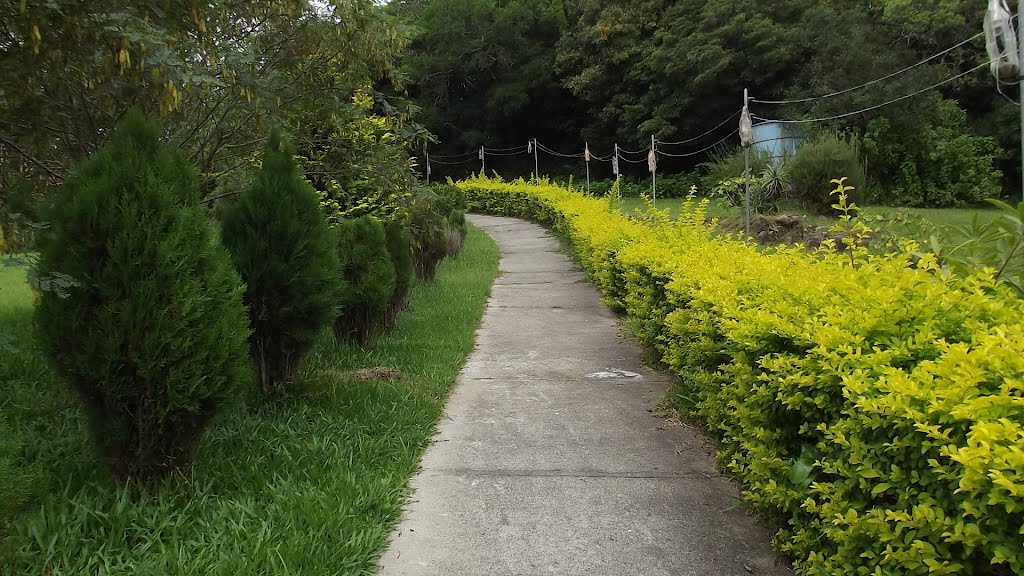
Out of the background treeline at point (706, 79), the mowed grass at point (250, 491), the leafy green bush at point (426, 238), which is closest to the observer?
the mowed grass at point (250, 491)

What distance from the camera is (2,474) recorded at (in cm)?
235

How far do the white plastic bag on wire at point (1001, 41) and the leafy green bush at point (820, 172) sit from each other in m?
8.69

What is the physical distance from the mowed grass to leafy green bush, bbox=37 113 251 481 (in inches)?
10.2

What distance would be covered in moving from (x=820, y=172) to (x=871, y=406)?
45.0 feet

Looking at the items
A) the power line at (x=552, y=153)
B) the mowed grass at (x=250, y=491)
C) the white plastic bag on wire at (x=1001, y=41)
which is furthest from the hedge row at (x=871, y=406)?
the power line at (x=552, y=153)

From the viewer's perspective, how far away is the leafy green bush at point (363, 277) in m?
A: 5.66

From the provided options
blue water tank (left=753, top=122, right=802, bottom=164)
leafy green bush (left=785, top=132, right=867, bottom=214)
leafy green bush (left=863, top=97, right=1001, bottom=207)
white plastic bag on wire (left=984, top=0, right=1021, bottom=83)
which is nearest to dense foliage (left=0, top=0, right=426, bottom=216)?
white plastic bag on wire (left=984, top=0, right=1021, bottom=83)

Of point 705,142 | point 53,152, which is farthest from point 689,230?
point 705,142

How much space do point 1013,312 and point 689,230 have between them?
13.1 ft

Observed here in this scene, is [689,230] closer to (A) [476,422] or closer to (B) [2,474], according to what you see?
(A) [476,422]

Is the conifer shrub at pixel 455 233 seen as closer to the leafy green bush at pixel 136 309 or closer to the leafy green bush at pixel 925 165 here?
the leafy green bush at pixel 136 309

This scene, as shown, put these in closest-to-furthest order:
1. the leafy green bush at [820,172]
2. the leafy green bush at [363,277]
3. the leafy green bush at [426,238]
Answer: the leafy green bush at [363,277] < the leafy green bush at [426,238] < the leafy green bush at [820,172]

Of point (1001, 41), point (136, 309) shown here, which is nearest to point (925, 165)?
point (1001, 41)

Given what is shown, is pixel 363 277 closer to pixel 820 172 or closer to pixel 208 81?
pixel 208 81
